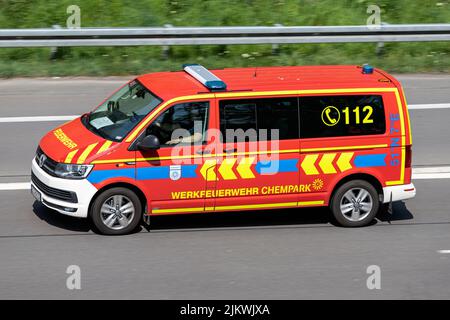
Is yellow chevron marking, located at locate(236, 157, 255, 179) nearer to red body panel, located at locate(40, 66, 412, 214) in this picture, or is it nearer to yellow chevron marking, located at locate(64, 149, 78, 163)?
red body panel, located at locate(40, 66, 412, 214)

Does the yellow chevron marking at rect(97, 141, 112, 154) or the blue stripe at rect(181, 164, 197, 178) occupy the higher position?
the yellow chevron marking at rect(97, 141, 112, 154)

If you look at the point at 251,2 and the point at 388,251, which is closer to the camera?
the point at 388,251

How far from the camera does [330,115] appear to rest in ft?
33.6

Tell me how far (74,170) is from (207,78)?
1952 mm

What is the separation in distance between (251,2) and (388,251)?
11.0 m

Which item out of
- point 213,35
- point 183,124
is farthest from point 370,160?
point 213,35

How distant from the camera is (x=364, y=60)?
17828 mm

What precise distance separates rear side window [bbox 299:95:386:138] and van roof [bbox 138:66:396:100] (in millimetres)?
166

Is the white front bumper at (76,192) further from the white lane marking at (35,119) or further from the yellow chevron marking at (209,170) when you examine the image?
the white lane marking at (35,119)

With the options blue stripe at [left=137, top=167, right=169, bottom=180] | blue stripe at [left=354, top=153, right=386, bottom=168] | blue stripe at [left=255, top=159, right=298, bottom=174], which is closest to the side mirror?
blue stripe at [left=137, top=167, right=169, bottom=180]

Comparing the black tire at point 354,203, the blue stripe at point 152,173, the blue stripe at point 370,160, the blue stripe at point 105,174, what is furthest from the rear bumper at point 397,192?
the blue stripe at point 105,174

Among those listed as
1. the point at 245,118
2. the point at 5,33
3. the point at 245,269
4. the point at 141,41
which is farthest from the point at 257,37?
the point at 245,269

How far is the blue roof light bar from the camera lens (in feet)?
32.8
